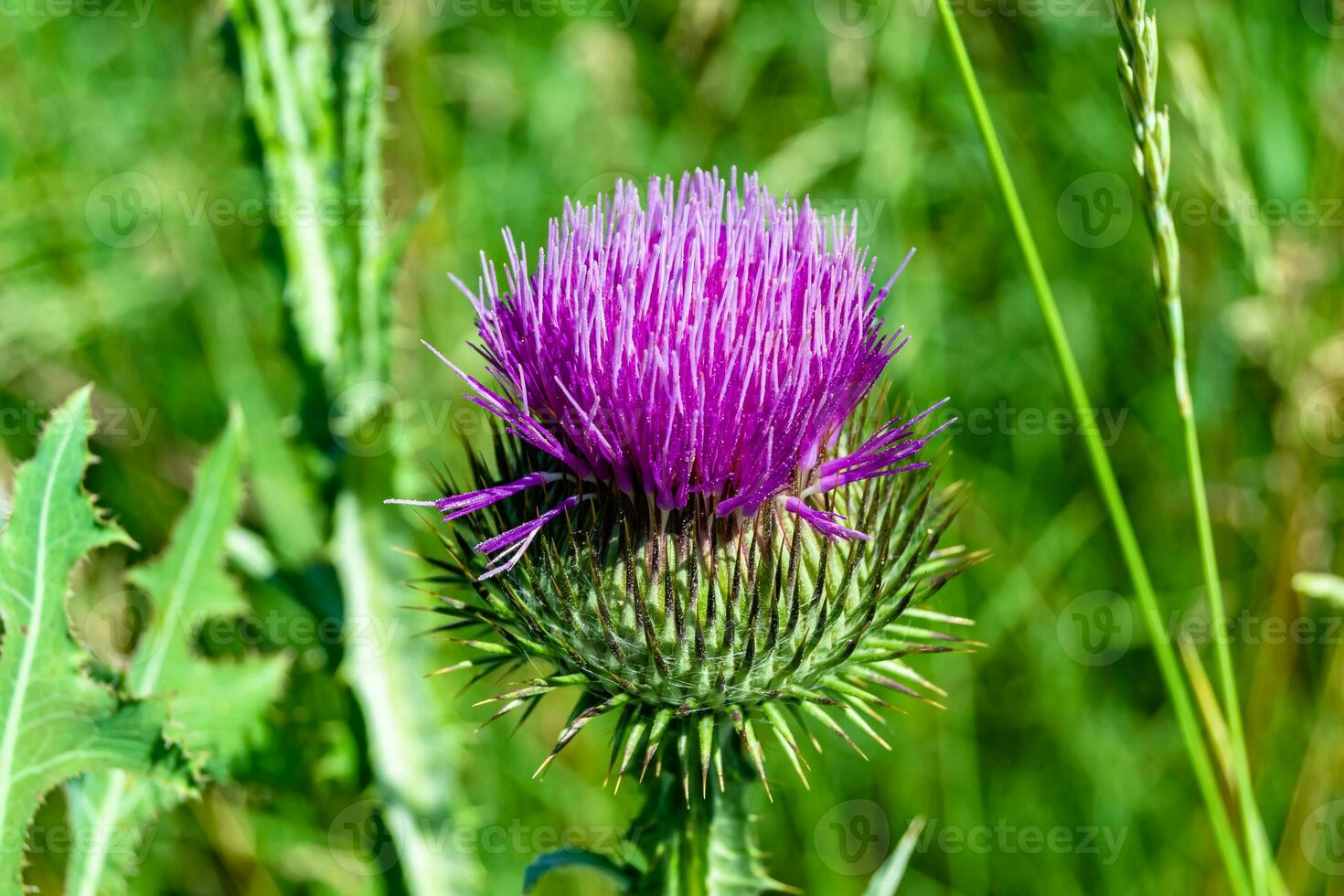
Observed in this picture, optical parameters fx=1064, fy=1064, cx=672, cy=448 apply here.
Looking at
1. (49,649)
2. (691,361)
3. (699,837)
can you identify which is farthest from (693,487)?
(49,649)

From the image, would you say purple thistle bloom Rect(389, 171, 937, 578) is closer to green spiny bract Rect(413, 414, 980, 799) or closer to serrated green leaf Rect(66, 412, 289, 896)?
green spiny bract Rect(413, 414, 980, 799)

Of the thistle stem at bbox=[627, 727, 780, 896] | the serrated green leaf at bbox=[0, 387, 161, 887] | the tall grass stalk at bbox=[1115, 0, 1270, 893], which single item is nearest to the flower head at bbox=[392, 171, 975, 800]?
the thistle stem at bbox=[627, 727, 780, 896]

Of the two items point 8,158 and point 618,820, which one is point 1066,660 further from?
point 8,158

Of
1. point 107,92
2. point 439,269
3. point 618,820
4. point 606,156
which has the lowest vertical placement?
point 618,820

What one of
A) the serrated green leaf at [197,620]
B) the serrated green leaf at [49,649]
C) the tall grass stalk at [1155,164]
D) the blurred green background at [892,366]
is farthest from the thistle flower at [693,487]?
the blurred green background at [892,366]

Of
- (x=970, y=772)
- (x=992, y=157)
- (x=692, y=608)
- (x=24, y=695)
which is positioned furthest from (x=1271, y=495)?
(x=24, y=695)

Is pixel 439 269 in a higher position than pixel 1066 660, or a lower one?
higher
